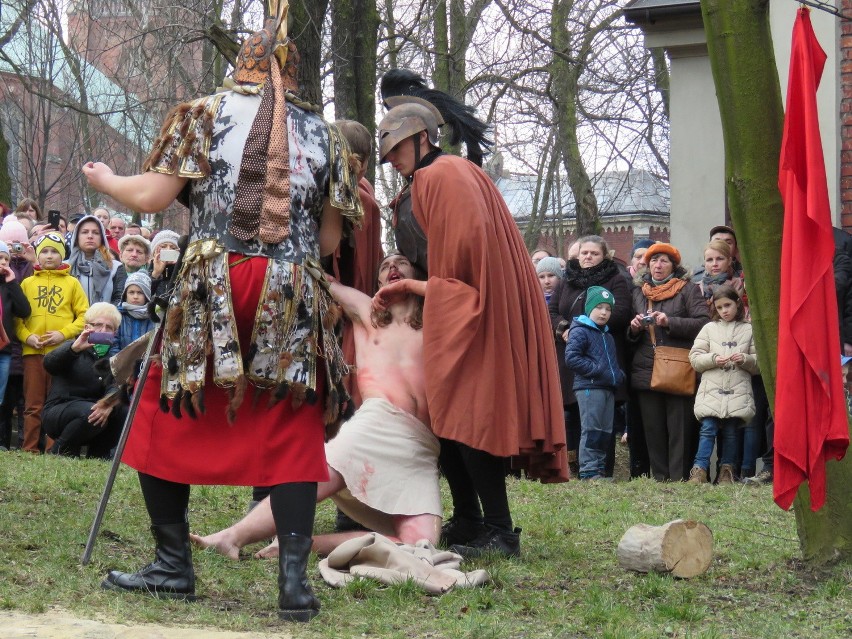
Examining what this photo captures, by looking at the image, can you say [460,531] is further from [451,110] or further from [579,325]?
[579,325]

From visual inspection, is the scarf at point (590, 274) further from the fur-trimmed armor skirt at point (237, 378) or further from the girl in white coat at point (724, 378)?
the fur-trimmed armor skirt at point (237, 378)

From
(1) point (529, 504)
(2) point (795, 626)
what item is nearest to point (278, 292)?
(2) point (795, 626)

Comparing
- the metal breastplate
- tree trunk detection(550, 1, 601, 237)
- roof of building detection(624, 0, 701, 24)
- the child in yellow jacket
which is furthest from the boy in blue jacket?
tree trunk detection(550, 1, 601, 237)

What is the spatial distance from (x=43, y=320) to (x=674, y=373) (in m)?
4.92

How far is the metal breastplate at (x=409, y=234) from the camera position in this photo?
18.6 ft

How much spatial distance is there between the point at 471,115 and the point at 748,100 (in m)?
1.45

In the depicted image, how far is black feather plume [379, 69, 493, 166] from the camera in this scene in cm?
589

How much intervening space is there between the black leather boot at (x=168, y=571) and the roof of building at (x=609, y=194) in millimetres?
19792

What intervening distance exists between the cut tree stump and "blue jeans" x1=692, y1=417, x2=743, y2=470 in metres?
3.71

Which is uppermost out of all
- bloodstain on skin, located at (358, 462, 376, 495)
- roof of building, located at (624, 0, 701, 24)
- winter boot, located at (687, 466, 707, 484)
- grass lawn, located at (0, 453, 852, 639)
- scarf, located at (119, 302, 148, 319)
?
roof of building, located at (624, 0, 701, 24)

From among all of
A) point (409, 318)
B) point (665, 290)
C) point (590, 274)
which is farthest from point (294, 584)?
point (590, 274)

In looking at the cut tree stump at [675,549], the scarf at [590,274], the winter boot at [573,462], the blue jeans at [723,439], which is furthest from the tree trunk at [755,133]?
the winter boot at [573,462]

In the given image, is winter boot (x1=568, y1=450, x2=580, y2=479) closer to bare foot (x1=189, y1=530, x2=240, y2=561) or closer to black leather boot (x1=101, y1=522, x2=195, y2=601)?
bare foot (x1=189, y1=530, x2=240, y2=561)

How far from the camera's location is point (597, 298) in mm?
9023
